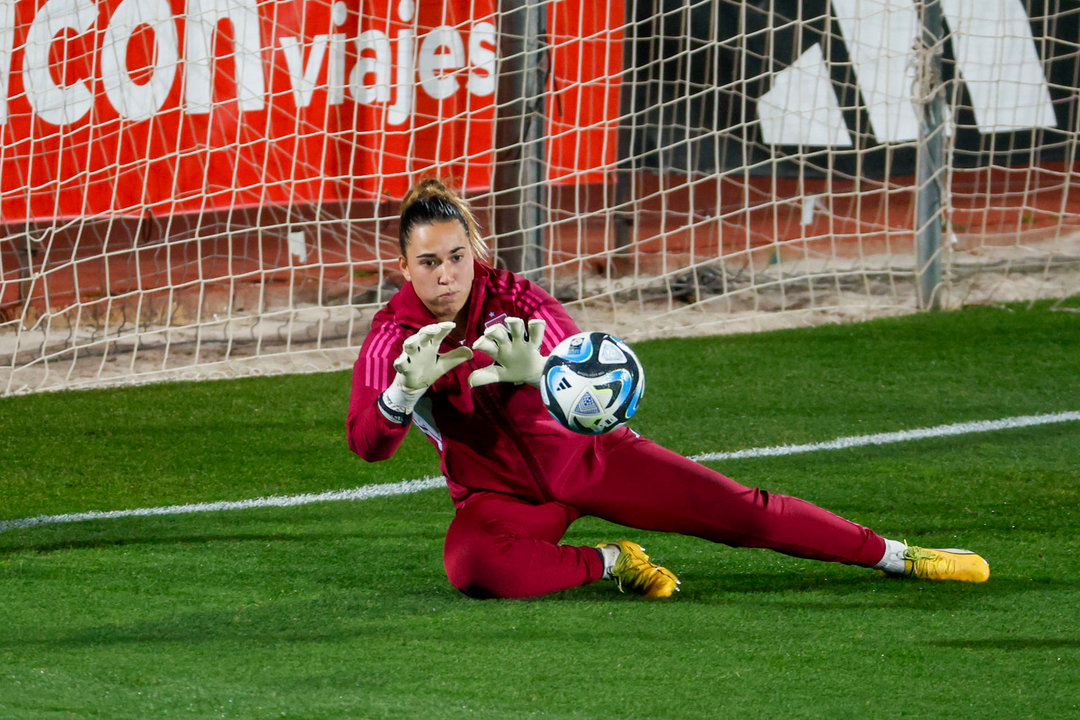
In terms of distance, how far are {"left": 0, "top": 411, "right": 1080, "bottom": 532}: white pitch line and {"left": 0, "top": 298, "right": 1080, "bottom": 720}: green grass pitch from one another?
0.23 ft

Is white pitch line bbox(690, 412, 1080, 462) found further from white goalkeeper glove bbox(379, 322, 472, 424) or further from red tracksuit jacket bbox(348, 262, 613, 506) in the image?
white goalkeeper glove bbox(379, 322, 472, 424)

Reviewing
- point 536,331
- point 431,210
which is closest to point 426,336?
point 536,331

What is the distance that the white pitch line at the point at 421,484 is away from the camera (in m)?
4.23

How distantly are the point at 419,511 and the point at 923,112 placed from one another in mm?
4406

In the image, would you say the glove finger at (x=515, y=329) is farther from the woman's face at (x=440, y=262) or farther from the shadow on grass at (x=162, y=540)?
the shadow on grass at (x=162, y=540)

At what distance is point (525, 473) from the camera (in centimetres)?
331

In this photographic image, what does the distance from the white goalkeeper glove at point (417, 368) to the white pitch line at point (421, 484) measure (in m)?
1.41

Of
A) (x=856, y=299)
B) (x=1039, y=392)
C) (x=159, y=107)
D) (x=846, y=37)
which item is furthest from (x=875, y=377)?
(x=159, y=107)

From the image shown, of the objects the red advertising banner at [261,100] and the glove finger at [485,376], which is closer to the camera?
the glove finger at [485,376]

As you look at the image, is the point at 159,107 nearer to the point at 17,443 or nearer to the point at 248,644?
the point at 17,443

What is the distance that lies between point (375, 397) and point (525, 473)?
41 centimetres

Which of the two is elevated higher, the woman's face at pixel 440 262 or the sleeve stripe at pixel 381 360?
the woman's face at pixel 440 262

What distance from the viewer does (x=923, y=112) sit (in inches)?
293

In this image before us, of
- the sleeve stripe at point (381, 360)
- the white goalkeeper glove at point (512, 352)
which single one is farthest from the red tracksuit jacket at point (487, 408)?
the white goalkeeper glove at point (512, 352)
